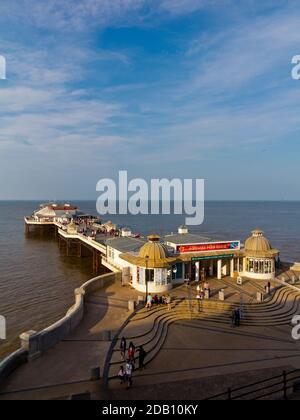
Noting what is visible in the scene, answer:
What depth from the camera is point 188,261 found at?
2986 centimetres

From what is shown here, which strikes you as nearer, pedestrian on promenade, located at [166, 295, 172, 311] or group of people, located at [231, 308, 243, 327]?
group of people, located at [231, 308, 243, 327]

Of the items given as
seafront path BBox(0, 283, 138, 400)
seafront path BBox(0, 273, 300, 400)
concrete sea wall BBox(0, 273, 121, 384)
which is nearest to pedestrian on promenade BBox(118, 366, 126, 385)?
seafront path BBox(0, 273, 300, 400)

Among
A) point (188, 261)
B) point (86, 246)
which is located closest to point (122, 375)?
point (188, 261)

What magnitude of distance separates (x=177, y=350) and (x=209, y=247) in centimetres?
1537

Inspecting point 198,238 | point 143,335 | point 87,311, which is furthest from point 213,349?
point 198,238

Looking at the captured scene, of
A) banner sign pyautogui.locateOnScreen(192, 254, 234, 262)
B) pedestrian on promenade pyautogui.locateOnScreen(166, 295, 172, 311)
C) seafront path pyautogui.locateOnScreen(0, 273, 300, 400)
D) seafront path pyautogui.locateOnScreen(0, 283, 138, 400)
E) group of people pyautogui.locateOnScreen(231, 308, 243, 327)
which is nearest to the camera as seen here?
seafront path pyautogui.locateOnScreen(0, 283, 138, 400)

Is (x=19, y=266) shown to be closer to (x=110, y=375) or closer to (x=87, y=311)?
(x=87, y=311)

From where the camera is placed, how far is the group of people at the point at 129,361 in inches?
552

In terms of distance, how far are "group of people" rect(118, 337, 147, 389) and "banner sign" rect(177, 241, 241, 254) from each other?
14.9 meters

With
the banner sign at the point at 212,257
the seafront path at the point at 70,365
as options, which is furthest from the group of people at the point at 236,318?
the banner sign at the point at 212,257

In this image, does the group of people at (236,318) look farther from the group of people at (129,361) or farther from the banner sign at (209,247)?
the banner sign at (209,247)

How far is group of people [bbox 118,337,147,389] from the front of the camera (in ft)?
46.0

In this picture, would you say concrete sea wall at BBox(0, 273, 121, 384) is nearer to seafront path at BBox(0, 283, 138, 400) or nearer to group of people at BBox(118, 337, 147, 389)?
seafront path at BBox(0, 283, 138, 400)
